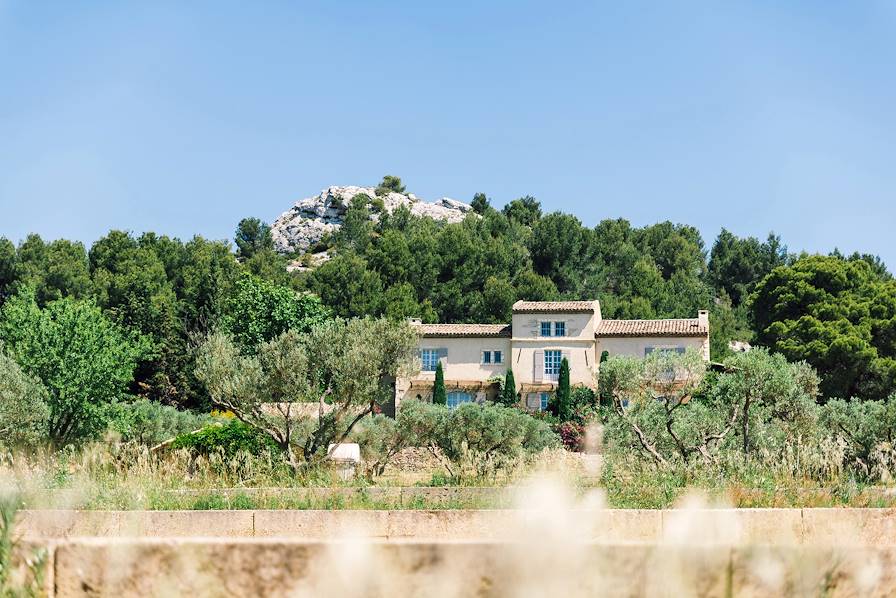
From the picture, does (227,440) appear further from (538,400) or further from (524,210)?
(524,210)

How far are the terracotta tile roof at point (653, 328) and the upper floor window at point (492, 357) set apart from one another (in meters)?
4.51

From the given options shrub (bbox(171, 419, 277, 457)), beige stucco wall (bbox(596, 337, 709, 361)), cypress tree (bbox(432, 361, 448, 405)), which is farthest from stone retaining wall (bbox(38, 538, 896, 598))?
beige stucco wall (bbox(596, 337, 709, 361))

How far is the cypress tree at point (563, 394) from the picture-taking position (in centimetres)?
4826

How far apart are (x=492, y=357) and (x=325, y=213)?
A: 83.8m

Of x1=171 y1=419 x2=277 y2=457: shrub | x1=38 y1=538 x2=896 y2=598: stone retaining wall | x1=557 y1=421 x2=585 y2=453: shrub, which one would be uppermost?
x1=38 y1=538 x2=896 y2=598: stone retaining wall

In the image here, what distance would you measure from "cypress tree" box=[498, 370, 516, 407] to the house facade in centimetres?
101

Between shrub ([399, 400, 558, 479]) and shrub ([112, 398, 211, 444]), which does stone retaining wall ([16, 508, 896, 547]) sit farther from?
shrub ([112, 398, 211, 444])

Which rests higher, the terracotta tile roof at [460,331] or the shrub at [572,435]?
the terracotta tile roof at [460,331]

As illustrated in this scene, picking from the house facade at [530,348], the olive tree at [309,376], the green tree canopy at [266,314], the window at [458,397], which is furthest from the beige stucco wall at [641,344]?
the olive tree at [309,376]

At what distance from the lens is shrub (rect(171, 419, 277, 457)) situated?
74.7 ft

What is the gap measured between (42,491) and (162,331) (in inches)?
1718

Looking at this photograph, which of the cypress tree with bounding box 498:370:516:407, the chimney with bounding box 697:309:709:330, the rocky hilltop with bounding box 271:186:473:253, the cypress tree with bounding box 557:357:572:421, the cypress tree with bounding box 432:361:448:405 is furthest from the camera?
the rocky hilltop with bounding box 271:186:473:253

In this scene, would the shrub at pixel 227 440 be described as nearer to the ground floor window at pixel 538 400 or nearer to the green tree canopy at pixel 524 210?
the ground floor window at pixel 538 400

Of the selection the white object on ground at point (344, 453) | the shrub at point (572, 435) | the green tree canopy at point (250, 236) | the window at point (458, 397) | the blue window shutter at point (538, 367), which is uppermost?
the green tree canopy at point (250, 236)
